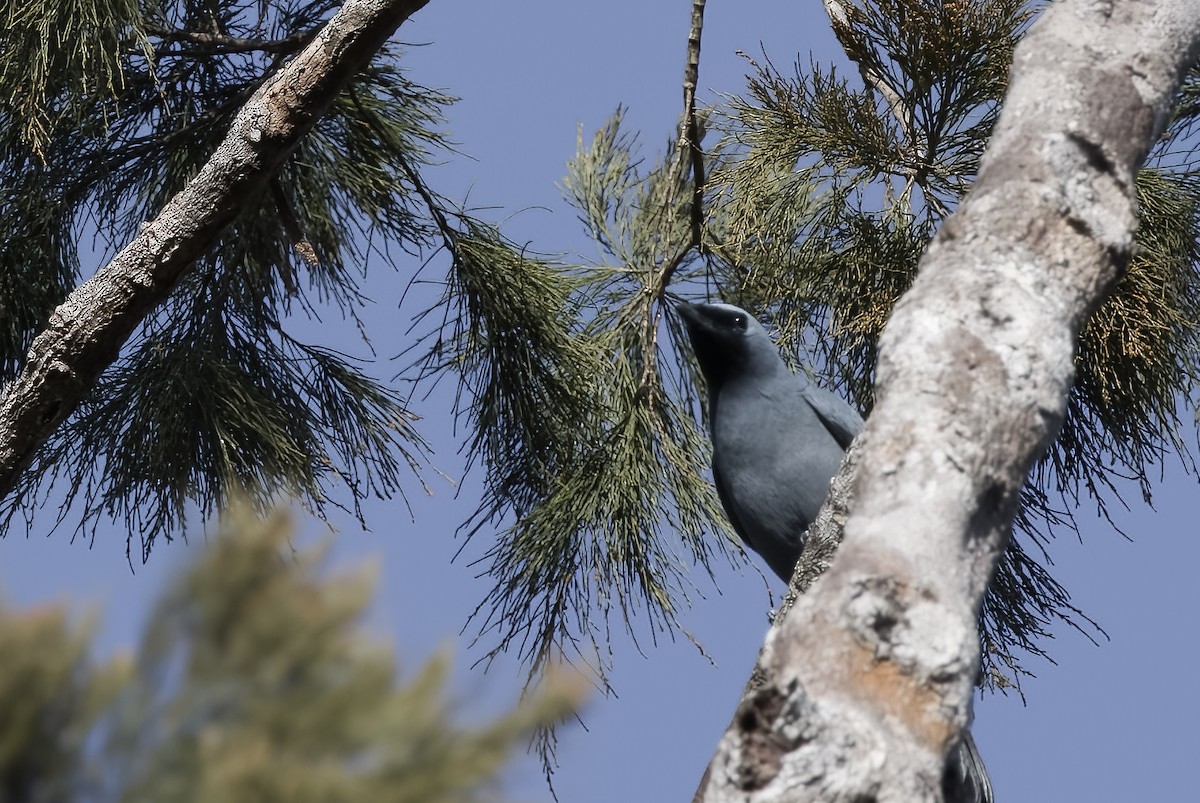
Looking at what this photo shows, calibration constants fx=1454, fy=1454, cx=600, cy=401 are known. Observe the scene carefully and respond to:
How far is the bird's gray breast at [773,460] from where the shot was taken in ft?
8.19

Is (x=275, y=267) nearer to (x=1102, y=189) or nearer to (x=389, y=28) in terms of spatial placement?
(x=389, y=28)

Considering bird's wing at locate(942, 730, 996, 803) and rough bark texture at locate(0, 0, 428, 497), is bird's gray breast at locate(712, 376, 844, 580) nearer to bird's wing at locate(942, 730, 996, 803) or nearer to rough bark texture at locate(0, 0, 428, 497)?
bird's wing at locate(942, 730, 996, 803)

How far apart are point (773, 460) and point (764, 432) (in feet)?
0.17

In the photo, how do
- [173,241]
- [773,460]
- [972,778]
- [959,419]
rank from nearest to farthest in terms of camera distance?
[959,419], [972,778], [173,241], [773,460]

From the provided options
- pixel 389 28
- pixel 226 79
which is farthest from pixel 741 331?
pixel 226 79

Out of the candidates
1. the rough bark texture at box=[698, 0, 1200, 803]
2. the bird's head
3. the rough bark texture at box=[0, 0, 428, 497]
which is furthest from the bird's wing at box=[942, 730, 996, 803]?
the rough bark texture at box=[0, 0, 428, 497]

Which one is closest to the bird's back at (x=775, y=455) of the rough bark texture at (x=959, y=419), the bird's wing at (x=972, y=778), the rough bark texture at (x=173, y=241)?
the bird's wing at (x=972, y=778)

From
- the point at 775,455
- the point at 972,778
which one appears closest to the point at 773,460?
the point at 775,455

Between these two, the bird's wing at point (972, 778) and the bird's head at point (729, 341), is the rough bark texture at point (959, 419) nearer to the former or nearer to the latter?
the bird's wing at point (972, 778)

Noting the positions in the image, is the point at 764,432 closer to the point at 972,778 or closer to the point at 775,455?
the point at 775,455

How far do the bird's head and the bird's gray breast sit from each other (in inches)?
1.2

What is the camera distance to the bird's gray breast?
2496mm

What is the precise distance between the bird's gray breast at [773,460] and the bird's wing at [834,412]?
11 millimetres

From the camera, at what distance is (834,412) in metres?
2.52
